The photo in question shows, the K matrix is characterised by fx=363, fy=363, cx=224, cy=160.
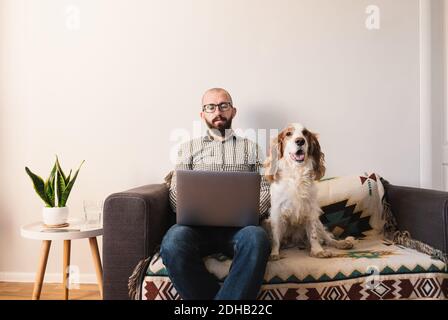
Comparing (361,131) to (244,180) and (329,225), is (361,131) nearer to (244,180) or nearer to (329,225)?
(329,225)

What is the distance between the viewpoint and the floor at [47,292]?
2.21 meters

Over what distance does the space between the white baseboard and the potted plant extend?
61cm

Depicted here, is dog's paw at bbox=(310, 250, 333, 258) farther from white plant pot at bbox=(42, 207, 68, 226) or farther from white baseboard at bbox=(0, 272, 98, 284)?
white baseboard at bbox=(0, 272, 98, 284)

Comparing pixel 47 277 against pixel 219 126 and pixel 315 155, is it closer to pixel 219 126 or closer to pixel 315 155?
pixel 219 126

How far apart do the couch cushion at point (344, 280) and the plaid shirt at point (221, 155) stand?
0.69 metres

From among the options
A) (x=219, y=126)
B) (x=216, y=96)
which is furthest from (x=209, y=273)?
(x=216, y=96)

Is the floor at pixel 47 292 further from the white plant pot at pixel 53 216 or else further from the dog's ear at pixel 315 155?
the dog's ear at pixel 315 155

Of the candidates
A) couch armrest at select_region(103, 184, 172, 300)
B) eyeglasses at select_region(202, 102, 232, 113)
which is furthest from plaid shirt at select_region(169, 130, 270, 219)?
couch armrest at select_region(103, 184, 172, 300)

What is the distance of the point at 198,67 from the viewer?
7.93 feet

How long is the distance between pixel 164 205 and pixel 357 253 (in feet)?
3.13

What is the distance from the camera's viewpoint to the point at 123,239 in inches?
61.4

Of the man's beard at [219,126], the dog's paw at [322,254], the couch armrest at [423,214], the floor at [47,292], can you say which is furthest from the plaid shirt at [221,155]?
the floor at [47,292]
